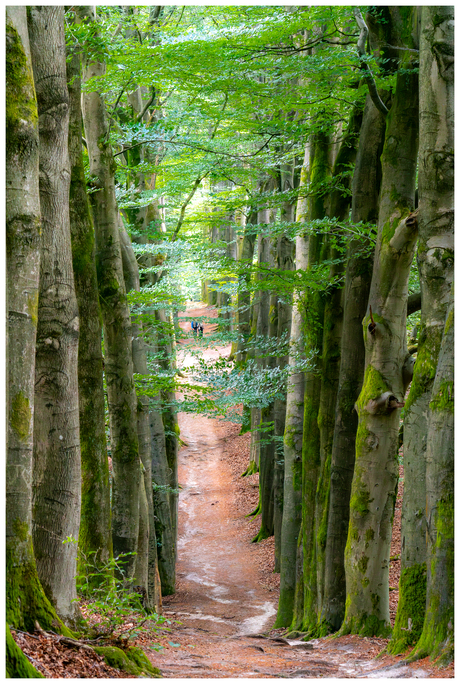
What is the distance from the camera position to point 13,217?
419 cm

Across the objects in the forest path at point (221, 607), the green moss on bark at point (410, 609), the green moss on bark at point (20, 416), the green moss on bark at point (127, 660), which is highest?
the green moss on bark at point (20, 416)

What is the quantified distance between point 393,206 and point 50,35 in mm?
4484

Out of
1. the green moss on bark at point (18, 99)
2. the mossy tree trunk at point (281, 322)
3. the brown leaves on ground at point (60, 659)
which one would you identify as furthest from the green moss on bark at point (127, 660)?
the mossy tree trunk at point (281, 322)

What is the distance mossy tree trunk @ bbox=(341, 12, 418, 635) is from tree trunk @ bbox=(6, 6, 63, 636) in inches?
186

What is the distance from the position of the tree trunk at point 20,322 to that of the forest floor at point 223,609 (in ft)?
1.04

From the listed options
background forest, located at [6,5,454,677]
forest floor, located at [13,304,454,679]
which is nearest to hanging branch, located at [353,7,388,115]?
background forest, located at [6,5,454,677]

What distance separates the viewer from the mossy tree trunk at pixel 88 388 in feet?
Answer: 24.1

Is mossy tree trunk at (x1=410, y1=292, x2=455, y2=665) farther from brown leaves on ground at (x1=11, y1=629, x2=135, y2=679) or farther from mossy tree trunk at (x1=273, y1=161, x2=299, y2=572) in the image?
mossy tree trunk at (x1=273, y1=161, x2=299, y2=572)

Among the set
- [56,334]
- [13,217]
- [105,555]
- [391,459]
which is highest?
[13,217]

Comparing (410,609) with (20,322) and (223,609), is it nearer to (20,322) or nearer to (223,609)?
(20,322)

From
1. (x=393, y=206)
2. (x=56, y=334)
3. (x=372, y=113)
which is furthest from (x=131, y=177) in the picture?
(x=56, y=334)

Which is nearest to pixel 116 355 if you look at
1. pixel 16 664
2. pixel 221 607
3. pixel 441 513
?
pixel 441 513

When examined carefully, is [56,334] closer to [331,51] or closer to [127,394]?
[127,394]

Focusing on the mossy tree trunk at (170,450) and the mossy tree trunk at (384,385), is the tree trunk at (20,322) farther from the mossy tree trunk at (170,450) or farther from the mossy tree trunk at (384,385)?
the mossy tree trunk at (170,450)
